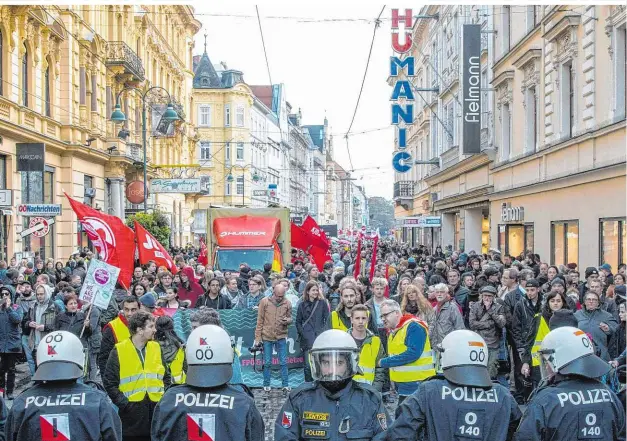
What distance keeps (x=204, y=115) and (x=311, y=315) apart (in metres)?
61.6

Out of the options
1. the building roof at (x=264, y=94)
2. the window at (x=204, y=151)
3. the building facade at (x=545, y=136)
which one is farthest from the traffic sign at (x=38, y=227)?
the building roof at (x=264, y=94)

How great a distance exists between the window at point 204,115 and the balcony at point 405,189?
2078 cm

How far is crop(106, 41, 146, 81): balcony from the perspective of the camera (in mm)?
33188

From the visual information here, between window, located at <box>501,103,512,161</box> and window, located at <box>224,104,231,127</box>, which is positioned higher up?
window, located at <box>224,104,231,127</box>

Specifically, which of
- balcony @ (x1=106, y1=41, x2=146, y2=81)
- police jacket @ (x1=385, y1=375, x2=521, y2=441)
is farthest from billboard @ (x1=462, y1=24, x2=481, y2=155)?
police jacket @ (x1=385, y1=375, x2=521, y2=441)

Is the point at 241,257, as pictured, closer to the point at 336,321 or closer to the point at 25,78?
the point at 25,78

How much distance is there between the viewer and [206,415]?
430 cm

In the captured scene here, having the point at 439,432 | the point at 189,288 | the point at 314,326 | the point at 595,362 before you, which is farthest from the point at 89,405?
the point at 189,288

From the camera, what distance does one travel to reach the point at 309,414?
427 cm

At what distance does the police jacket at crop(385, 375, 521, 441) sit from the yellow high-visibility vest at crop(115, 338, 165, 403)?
105 inches

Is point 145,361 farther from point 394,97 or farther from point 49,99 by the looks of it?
point 394,97

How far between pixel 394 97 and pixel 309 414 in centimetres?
2975

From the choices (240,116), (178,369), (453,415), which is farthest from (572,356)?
(240,116)

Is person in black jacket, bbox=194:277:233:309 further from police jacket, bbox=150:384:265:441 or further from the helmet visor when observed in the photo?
the helmet visor
